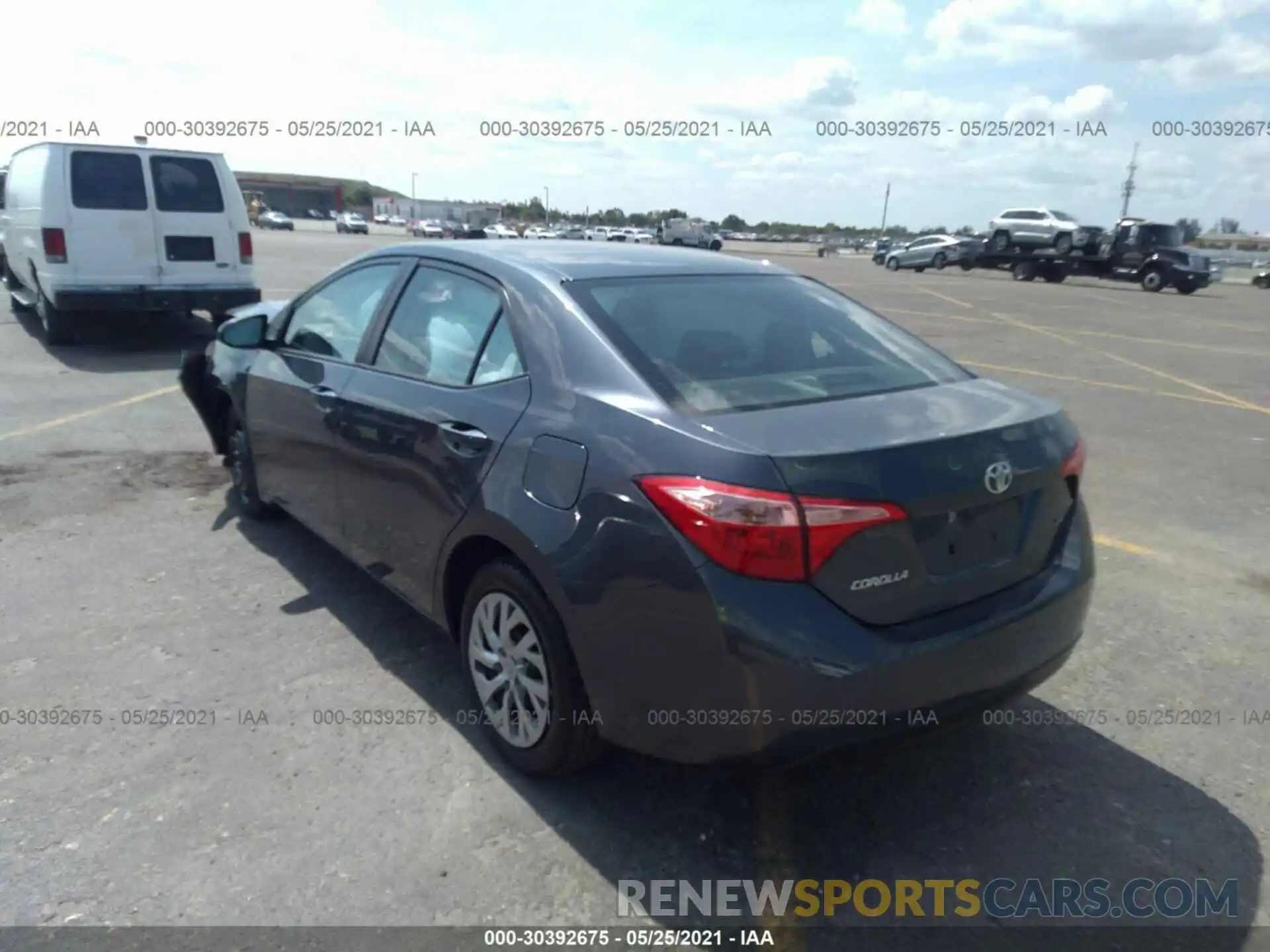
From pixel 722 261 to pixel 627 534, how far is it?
1724mm

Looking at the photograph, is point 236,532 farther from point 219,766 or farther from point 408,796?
point 408,796

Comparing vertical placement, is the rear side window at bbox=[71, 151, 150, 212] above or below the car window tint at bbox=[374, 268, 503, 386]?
above

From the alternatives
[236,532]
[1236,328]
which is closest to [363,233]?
[1236,328]

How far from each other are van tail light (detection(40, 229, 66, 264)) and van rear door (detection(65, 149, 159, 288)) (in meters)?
0.04

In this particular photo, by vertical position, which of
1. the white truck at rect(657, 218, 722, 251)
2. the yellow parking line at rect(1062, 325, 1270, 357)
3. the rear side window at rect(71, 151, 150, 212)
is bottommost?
the yellow parking line at rect(1062, 325, 1270, 357)

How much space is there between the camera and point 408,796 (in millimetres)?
3053

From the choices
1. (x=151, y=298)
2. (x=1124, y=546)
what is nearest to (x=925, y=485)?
(x=1124, y=546)

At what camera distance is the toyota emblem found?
2682mm

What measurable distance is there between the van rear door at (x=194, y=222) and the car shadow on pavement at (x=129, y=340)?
864 mm

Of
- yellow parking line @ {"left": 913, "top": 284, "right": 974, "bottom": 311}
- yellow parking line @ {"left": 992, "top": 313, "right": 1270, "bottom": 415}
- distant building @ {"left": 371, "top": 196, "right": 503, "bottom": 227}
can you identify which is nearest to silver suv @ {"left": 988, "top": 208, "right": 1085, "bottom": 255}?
yellow parking line @ {"left": 913, "top": 284, "right": 974, "bottom": 311}

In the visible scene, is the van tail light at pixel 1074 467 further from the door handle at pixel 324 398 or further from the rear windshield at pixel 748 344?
the door handle at pixel 324 398

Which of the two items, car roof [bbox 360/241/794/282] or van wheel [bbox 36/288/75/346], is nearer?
car roof [bbox 360/241/794/282]

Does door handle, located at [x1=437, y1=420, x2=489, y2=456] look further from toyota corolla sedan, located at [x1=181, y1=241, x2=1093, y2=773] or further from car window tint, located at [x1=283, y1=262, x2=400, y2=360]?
car window tint, located at [x1=283, y1=262, x2=400, y2=360]

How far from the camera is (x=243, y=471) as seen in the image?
532 cm
